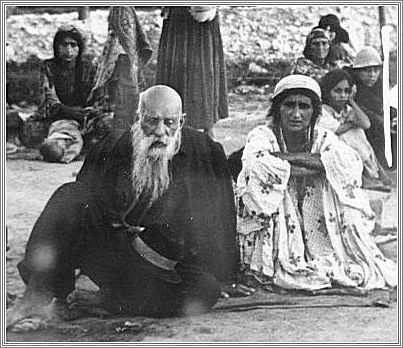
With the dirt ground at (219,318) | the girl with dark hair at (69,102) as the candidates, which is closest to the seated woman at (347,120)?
the dirt ground at (219,318)

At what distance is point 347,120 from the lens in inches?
162

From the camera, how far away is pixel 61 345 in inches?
150

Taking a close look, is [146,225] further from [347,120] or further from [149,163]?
[347,120]

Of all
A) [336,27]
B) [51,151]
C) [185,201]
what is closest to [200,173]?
[185,201]

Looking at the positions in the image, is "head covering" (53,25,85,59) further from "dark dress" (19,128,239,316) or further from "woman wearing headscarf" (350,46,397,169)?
"woman wearing headscarf" (350,46,397,169)

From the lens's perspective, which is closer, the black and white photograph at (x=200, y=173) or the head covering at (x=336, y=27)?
the black and white photograph at (x=200, y=173)

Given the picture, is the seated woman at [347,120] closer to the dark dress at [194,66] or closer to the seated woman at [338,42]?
the seated woman at [338,42]

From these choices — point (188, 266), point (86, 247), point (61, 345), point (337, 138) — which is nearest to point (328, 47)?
point (337, 138)

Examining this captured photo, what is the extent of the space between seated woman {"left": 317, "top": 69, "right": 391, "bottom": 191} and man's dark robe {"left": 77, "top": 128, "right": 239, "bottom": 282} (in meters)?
0.70

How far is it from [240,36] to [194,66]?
34 centimetres

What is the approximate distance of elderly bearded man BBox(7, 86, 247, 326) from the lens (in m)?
3.88

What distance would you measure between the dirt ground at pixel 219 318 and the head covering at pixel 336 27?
0.62m

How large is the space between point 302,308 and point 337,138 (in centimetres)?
100

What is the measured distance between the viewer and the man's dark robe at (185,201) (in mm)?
3916
